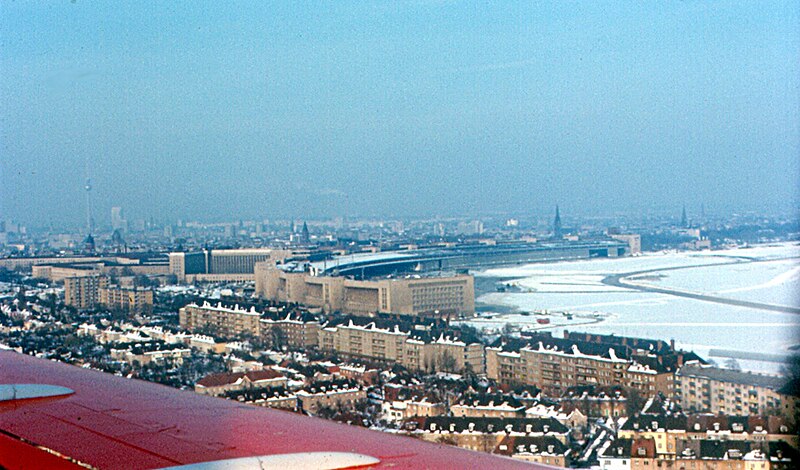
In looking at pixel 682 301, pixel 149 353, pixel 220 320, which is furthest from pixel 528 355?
pixel 682 301

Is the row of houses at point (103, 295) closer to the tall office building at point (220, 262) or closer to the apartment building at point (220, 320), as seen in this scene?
the apartment building at point (220, 320)

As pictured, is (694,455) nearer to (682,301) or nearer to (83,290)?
(682,301)

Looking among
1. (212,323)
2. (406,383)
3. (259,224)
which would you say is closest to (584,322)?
(212,323)

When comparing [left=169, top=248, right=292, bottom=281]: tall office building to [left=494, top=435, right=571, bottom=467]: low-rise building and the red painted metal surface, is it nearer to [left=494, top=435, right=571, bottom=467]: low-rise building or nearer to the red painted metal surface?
[left=494, top=435, right=571, bottom=467]: low-rise building

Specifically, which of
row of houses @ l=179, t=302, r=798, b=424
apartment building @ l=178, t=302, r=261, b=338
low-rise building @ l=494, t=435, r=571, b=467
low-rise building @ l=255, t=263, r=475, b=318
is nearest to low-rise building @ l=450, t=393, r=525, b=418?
row of houses @ l=179, t=302, r=798, b=424

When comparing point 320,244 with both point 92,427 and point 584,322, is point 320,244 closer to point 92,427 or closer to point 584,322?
point 584,322

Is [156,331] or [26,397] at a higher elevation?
[26,397]
